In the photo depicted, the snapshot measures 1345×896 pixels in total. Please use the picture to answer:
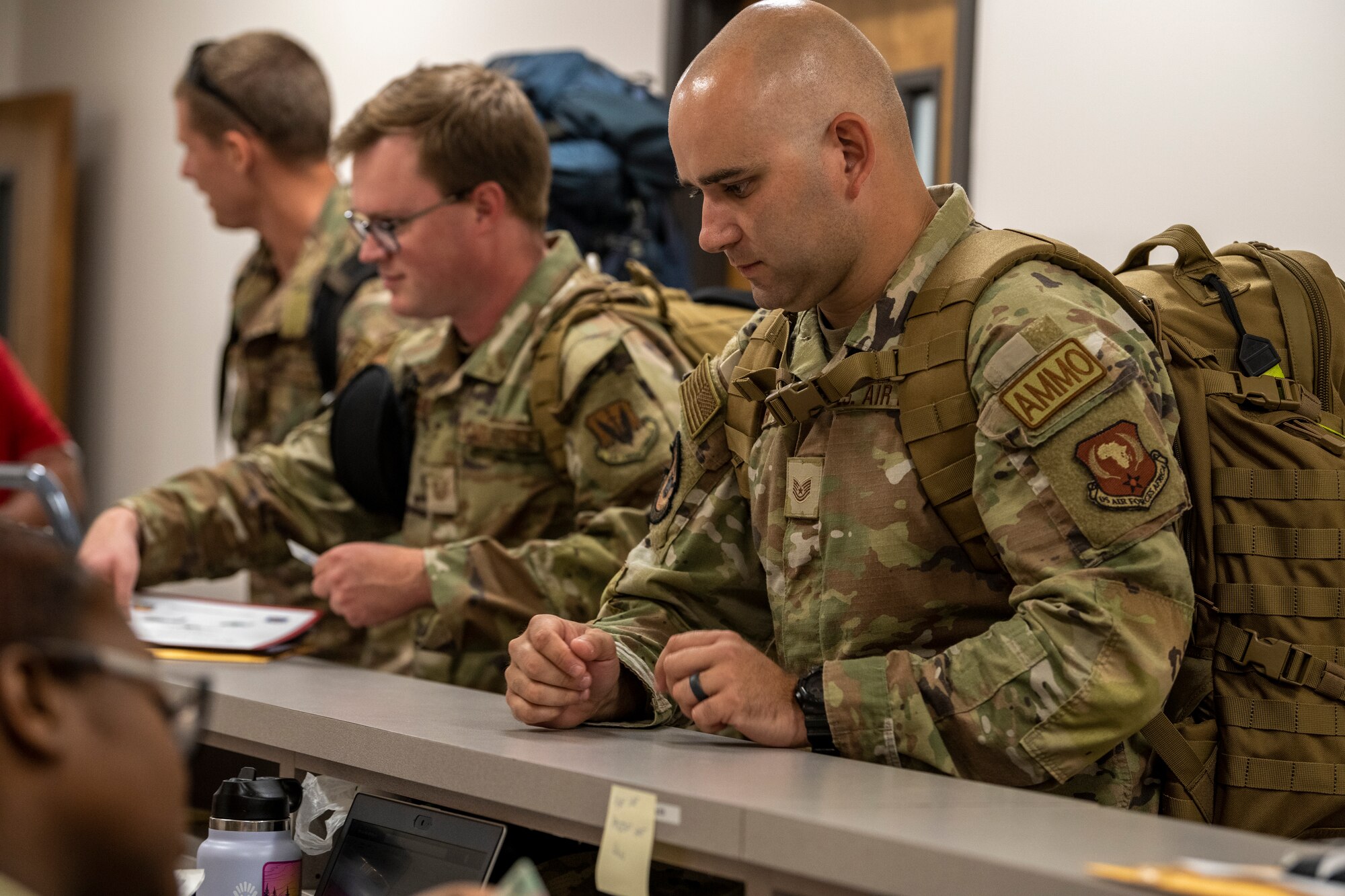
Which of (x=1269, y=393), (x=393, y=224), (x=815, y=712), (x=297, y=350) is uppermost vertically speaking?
(x=393, y=224)

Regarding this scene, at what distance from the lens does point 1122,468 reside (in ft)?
4.73

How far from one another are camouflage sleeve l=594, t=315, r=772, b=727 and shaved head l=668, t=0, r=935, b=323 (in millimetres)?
227

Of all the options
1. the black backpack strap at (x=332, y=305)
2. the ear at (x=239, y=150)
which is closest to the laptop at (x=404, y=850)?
the black backpack strap at (x=332, y=305)

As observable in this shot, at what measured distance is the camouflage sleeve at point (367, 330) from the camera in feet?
9.56

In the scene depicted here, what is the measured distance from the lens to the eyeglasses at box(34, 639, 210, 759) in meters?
0.89

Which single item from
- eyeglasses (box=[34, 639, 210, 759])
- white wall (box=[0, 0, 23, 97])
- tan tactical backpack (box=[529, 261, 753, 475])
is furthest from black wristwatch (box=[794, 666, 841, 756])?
white wall (box=[0, 0, 23, 97])

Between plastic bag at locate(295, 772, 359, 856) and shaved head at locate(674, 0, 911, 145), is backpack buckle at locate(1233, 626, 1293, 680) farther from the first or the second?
plastic bag at locate(295, 772, 359, 856)

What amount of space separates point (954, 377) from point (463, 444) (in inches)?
45.0

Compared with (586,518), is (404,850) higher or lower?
lower

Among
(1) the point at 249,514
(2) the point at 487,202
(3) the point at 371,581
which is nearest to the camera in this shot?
(3) the point at 371,581

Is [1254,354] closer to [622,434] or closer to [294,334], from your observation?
[622,434]

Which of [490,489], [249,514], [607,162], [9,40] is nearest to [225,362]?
[249,514]

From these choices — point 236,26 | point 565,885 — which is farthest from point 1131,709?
point 236,26

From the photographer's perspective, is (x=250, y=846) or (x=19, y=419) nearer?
(x=250, y=846)
